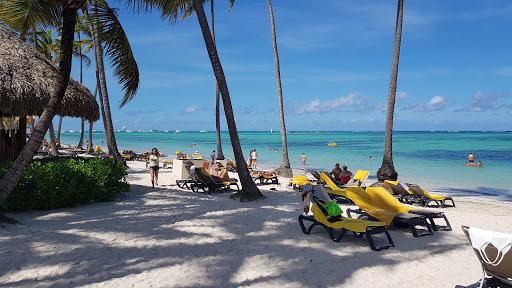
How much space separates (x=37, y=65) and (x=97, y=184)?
3.48 m

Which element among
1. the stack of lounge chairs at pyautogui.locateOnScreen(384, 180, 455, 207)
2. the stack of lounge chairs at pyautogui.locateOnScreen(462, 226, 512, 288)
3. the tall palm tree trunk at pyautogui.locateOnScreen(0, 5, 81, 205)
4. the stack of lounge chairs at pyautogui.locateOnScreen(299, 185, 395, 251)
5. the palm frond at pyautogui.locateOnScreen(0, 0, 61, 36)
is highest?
the palm frond at pyautogui.locateOnScreen(0, 0, 61, 36)

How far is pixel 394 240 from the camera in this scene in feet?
20.7

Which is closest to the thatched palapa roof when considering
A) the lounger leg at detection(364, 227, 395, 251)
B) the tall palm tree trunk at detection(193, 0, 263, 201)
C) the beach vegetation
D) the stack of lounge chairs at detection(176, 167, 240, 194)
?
the beach vegetation

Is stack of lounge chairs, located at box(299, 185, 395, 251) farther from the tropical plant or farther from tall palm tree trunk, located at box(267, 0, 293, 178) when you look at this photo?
tall palm tree trunk, located at box(267, 0, 293, 178)

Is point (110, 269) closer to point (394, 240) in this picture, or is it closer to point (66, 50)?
point (66, 50)

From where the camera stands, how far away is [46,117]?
5.97 m

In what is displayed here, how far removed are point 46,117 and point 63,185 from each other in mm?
2435

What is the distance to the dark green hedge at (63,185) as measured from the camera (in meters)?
7.28

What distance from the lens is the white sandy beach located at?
172 inches

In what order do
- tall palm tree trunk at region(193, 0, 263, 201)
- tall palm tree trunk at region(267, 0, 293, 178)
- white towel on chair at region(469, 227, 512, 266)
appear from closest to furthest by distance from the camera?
white towel on chair at region(469, 227, 512, 266) < tall palm tree trunk at region(193, 0, 263, 201) < tall palm tree trunk at region(267, 0, 293, 178)

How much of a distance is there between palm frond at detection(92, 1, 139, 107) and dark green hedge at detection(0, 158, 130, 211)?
7.04 ft

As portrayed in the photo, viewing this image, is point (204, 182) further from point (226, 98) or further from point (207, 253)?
point (207, 253)

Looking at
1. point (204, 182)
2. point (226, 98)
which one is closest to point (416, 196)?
point (226, 98)

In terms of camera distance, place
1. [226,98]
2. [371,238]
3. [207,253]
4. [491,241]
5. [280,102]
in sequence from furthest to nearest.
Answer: [280,102], [226,98], [371,238], [207,253], [491,241]
